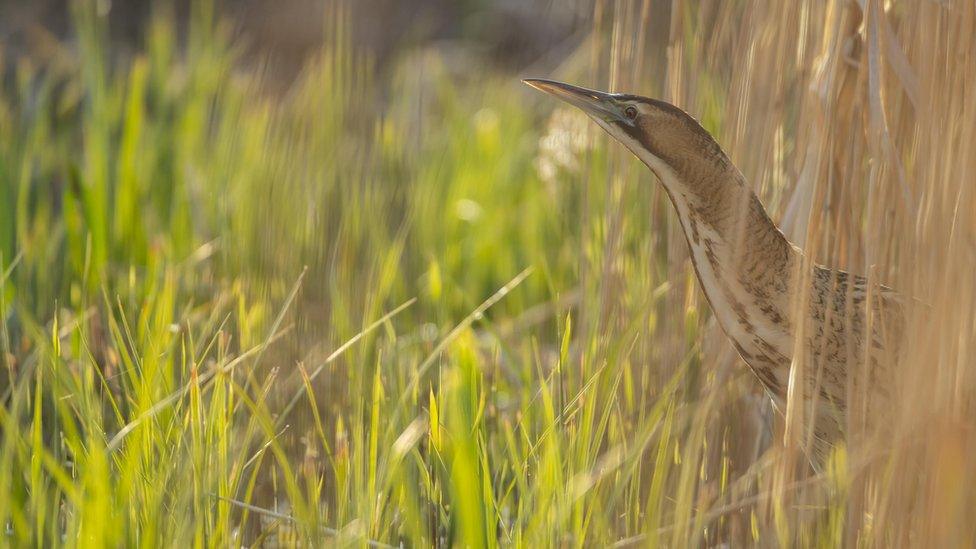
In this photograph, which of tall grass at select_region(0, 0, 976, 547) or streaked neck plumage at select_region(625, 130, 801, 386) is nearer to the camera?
tall grass at select_region(0, 0, 976, 547)

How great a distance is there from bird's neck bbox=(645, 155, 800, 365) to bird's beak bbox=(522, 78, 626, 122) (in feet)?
0.30

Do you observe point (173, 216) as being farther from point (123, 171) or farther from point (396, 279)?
point (396, 279)

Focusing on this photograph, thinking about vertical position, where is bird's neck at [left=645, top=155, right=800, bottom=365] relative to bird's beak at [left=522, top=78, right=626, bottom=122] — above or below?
below

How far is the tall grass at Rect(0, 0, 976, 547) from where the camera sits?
1041 mm

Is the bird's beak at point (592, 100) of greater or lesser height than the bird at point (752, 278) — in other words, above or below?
above

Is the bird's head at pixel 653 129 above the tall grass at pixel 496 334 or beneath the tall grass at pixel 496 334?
above

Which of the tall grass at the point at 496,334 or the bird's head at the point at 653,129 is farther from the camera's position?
the bird's head at the point at 653,129

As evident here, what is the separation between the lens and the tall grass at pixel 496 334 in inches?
41.0

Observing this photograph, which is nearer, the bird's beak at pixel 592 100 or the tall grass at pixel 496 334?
the tall grass at pixel 496 334

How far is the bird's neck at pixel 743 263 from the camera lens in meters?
1.26

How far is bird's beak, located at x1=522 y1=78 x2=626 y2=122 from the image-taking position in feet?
4.32

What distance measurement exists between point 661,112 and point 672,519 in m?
0.40

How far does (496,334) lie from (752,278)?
37 cm

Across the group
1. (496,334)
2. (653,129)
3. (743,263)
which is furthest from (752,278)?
(496,334)
